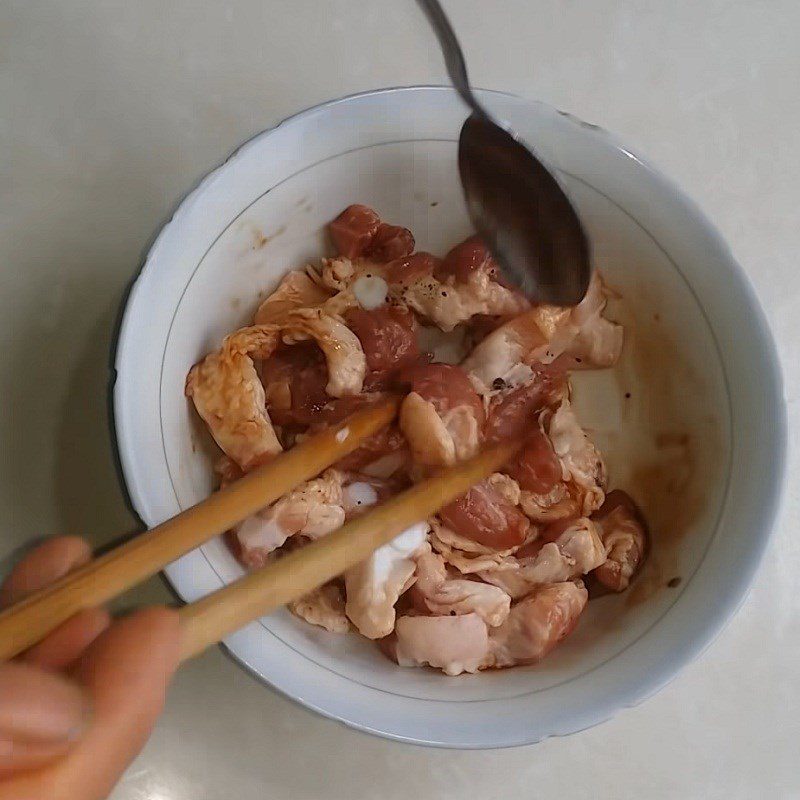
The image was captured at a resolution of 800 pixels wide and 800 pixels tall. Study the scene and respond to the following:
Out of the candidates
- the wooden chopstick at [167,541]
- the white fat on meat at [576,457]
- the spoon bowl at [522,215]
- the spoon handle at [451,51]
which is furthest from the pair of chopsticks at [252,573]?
the spoon handle at [451,51]

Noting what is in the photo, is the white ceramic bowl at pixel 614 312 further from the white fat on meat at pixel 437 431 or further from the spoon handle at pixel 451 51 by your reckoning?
the white fat on meat at pixel 437 431

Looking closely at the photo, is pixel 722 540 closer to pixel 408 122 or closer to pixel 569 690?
pixel 569 690

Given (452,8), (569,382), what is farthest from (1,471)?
(452,8)

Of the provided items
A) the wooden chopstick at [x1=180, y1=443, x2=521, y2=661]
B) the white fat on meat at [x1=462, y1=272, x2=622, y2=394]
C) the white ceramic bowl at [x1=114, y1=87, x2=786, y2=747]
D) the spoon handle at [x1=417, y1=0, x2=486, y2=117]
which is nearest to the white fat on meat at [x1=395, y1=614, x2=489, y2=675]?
the white ceramic bowl at [x1=114, y1=87, x2=786, y2=747]

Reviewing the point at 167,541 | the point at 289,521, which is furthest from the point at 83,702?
the point at 289,521

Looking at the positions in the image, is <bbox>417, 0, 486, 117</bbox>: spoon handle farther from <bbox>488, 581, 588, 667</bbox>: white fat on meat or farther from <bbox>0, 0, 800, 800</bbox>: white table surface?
<bbox>488, 581, 588, 667</bbox>: white fat on meat

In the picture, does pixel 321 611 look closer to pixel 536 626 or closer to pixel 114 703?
pixel 536 626
